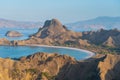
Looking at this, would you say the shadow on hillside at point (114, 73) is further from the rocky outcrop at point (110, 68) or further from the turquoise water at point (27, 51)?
the turquoise water at point (27, 51)

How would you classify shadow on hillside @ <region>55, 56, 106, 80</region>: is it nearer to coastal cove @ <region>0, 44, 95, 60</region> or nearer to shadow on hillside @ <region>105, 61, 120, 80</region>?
shadow on hillside @ <region>105, 61, 120, 80</region>

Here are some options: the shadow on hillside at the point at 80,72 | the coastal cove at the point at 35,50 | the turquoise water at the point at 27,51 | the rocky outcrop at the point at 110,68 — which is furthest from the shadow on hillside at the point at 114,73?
the coastal cove at the point at 35,50

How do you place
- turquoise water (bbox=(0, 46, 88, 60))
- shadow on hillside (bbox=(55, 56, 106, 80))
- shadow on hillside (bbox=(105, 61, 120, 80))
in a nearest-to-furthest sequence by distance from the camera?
1. shadow on hillside (bbox=(105, 61, 120, 80))
2. shadow on hillside (bbox=(55, 56, 106, 80))
3. turquoise water (bbox=(0, 46, 88, 60))

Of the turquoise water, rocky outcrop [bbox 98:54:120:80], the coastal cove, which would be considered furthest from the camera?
the coastal cove

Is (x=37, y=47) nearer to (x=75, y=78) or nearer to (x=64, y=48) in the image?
(x=64, y=48)

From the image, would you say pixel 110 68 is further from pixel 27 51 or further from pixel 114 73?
pixel 27 51

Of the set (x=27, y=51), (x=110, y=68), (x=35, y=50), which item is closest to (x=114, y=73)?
(x=110, y=68)

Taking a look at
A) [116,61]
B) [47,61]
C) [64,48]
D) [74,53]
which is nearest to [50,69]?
[47,61]

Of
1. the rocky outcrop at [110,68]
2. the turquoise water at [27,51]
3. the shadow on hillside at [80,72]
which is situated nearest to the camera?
the rocky outcrop at [110,68]

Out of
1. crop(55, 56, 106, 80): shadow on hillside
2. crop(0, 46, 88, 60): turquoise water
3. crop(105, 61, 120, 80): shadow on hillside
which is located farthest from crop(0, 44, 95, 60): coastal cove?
crop(105, 61, 120, 80): shadow on hillside
